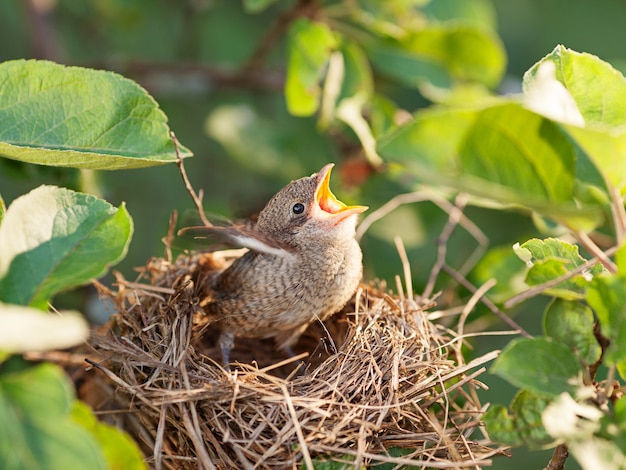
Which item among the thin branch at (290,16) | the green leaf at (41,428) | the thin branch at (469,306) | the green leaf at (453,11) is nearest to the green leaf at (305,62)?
the thin branch at (290,16)

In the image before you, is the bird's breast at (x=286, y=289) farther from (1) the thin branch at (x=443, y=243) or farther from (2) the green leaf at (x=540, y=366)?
(2) the green leaf at (x=540, y=366)

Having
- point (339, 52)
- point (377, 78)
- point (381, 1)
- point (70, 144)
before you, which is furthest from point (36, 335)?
point (377, 78)

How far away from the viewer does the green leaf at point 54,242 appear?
3.29 feet

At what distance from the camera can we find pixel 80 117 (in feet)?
4.29

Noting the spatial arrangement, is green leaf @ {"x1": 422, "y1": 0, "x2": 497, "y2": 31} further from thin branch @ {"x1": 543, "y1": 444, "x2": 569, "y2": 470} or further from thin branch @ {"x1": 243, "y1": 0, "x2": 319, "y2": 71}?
thin branch @ {"x1": 543, "y1": 444, "x2": 569, "y2": 470}

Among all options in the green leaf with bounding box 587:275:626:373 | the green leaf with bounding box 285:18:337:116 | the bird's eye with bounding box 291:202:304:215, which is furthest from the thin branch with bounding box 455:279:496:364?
the green leaf with bounding box 285:18:337:116

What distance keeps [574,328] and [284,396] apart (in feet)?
1.92

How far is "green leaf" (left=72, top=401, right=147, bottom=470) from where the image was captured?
963mm

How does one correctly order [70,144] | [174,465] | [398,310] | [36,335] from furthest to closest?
1. [398,310]
2. [174,465]
3. [70,144]
4. [36,335]

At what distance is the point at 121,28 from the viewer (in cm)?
291

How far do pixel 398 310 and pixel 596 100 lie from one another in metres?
0.76

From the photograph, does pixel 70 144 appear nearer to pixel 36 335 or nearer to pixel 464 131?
pixel 36 335

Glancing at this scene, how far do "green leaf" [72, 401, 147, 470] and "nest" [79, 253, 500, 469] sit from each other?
0.37 meters

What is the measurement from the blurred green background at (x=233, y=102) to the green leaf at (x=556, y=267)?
91 centimetres
